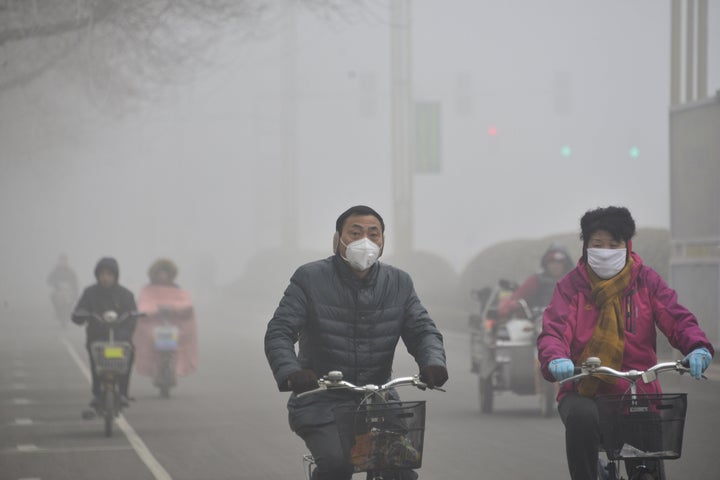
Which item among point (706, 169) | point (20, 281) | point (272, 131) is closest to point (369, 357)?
point (706, 169)

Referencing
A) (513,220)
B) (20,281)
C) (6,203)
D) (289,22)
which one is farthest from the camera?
(513,220)

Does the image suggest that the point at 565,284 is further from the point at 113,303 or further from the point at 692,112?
the point at 692,112

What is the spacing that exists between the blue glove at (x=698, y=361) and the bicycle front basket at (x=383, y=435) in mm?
1296

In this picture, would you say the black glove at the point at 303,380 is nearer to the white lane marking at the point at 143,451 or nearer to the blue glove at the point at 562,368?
the blue glove at the point at 562,368

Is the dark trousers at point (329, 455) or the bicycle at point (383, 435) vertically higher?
the bicycle at point (383, 435)

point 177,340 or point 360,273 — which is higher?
point 360,273

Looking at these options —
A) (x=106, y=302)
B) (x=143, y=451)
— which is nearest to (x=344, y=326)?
(x=143, y=451)

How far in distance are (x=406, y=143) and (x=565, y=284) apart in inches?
1306

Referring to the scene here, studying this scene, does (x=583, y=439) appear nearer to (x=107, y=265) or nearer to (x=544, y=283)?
(x=544, y=283)

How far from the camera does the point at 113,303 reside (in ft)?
48.8

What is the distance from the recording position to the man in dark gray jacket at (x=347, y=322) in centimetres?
634

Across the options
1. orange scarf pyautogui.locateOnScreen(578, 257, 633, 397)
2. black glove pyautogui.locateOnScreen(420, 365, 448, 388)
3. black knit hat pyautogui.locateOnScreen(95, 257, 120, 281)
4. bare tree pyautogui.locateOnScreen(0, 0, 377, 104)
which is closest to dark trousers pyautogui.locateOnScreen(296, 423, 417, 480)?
black glove pyautogui.locateOnScreen(420, 365, 448, 388)

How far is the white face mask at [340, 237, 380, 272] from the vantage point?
251 inches

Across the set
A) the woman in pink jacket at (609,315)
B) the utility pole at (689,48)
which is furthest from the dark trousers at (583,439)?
the utility pole at (689,48)
